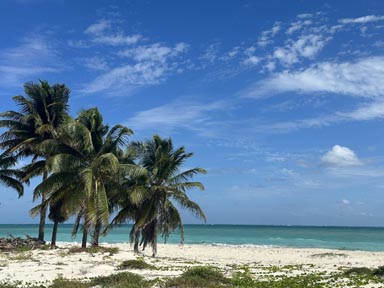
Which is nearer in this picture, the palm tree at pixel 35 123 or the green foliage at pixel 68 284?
the green foliage at pixel 68 284

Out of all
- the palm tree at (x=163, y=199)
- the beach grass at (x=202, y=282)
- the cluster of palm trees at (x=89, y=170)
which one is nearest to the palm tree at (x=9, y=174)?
the cluster of palm trees at (x=89, y=170)

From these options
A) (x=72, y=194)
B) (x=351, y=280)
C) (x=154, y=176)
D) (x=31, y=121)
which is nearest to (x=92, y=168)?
(x=72, y=194)

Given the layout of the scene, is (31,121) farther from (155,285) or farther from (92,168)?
(155,285)

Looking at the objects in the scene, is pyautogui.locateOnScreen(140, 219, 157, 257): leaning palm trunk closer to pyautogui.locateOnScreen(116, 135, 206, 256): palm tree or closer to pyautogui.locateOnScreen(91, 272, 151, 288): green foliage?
pyautogui.locateOnScreen(116, 135, 206, 256): palm tree

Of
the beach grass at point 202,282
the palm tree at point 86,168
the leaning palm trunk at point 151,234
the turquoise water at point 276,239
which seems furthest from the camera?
the turquoise water at point 276,239

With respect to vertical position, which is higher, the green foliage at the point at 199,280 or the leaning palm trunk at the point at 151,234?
the leaning palm trunk at the point at 151,234

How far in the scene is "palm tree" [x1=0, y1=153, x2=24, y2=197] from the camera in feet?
91.4

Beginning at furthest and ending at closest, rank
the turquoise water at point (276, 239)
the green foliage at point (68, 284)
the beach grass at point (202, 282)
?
the turquoise water at point (276, 239) → the beach grass at point (202, 282) → the green foliage at point (68, 284)

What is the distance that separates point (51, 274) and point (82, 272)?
40.3 inches

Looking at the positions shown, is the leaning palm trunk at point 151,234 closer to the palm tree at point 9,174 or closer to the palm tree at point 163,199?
the palm tree at point 163,199

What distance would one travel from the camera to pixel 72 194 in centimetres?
2284

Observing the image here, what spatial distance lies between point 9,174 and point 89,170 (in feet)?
29.0

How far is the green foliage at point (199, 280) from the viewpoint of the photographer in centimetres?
1269

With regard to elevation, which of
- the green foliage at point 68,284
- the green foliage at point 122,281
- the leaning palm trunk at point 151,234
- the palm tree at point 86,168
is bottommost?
the green foliage at point 68,284
